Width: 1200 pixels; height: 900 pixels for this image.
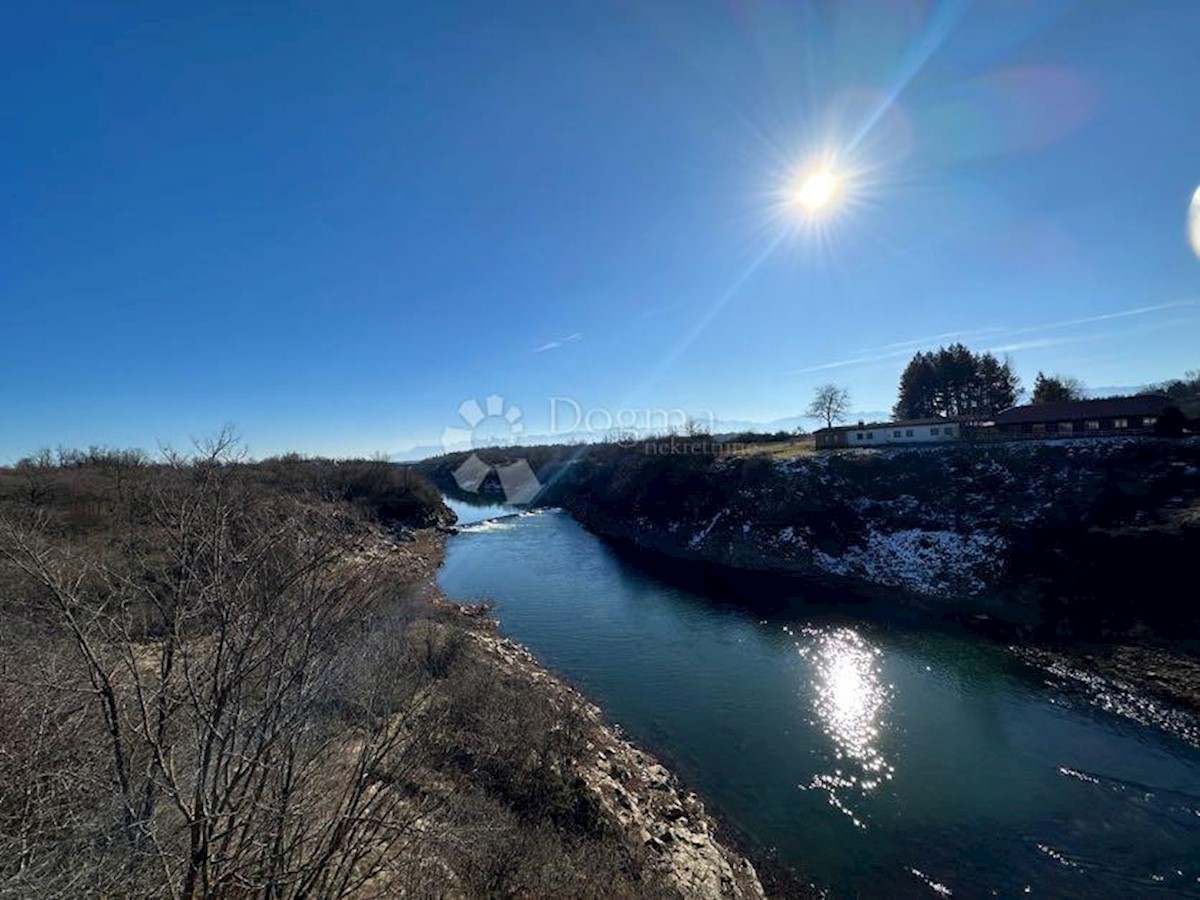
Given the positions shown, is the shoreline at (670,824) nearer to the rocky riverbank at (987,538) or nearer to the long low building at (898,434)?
the rocky riverbank at (987,538)

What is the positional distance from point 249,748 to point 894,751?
1534 cm

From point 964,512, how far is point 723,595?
646 inches

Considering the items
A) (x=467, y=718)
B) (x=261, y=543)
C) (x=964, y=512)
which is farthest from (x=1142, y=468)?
(x=261, y=543)

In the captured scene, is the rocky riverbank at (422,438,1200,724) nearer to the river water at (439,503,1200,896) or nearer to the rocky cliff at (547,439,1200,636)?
the rocky cliff at (547,439,1200,636)

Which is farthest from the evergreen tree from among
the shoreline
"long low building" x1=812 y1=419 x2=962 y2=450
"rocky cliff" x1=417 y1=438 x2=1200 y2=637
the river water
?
the shoreline

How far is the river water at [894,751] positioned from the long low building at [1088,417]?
29.7 m

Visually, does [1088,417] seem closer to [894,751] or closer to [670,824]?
[894,751]

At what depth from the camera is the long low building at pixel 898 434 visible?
44.7m

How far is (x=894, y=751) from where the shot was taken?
13.8 meters

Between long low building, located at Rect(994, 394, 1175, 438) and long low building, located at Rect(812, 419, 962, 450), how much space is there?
13.1ft

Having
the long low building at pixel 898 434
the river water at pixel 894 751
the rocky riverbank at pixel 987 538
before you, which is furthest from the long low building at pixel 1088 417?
the river water at pixel 894 751

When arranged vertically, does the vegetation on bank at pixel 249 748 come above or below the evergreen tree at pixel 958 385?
below

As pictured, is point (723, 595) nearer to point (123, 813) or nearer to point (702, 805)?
point (702, 805)

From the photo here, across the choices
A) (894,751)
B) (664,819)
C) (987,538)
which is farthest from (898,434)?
(664,819)
